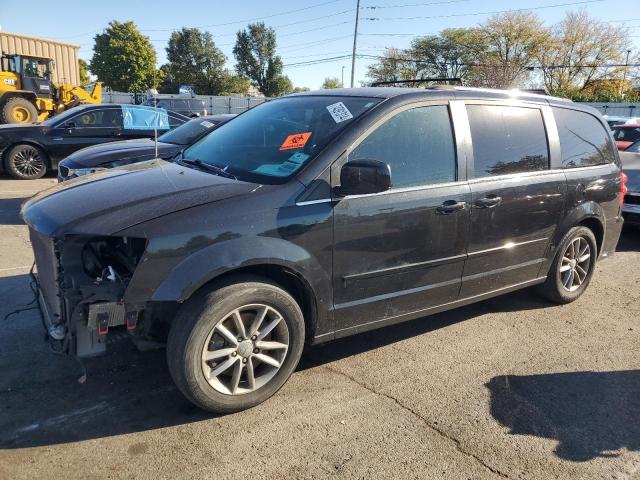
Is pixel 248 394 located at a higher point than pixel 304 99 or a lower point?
lower

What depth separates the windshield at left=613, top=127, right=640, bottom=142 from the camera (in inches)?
507

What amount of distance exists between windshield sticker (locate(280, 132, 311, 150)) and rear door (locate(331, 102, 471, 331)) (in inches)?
13.4

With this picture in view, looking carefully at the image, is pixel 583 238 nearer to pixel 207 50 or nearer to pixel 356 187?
pixel 356 187

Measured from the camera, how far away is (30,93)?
19.0 meters

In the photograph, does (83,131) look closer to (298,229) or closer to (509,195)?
(298,229)

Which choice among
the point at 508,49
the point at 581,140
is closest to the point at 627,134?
the point at 581,140

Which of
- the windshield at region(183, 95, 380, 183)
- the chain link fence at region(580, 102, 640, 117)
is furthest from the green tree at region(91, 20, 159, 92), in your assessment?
the windshield at region(183, 95, 380, 183)

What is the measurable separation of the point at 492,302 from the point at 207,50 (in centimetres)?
6925

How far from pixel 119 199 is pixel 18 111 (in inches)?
740

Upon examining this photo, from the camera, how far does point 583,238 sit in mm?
4719

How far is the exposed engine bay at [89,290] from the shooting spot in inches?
102

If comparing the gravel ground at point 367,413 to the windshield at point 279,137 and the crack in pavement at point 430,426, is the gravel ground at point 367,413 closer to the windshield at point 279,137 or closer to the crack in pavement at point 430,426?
the crack in pavement at point 430,426

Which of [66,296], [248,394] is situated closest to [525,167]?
[248,394]

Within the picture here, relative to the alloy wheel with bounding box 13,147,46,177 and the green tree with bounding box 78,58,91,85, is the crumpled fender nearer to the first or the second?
the alloy wheel with bounding box 13,147,46,177
